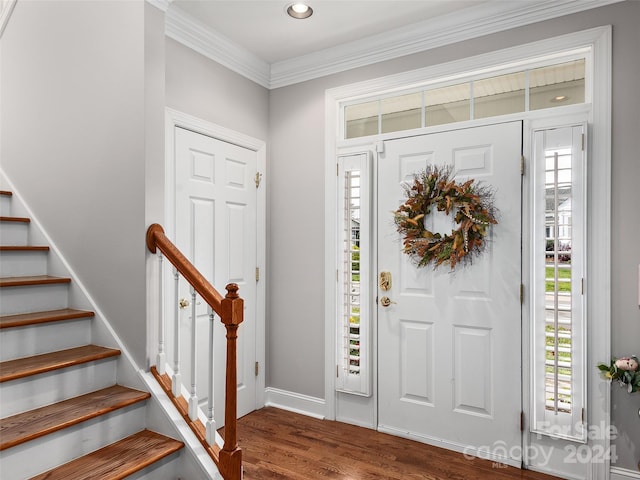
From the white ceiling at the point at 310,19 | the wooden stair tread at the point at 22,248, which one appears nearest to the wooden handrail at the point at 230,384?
the wooden stair tread at the point at 22,248

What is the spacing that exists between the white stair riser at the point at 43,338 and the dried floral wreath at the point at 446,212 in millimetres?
1986

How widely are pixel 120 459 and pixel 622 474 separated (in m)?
2.50

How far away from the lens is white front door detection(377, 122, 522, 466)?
260cm

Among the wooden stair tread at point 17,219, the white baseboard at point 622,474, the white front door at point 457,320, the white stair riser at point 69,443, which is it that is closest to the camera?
the white stair riser at point 69,443

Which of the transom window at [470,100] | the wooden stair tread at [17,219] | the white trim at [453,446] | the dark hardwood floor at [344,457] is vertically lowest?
the dark hardwood floor at [344,457]

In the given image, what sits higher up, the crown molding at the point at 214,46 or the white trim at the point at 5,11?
the white trim at the point at 5,11

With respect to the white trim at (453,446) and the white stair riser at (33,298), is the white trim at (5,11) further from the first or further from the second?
the white trim at (453,446)

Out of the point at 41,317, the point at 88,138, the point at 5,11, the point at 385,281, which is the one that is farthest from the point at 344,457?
the point at 5,11

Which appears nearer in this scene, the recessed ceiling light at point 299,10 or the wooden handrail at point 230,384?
the wooden handrail at point 230,384

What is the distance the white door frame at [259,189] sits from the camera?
2691 millimetres

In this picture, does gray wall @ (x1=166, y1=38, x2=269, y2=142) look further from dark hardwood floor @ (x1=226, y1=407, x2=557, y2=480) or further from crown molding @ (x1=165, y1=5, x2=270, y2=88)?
dark hardwood floor @ (x1=226, y1=407, x2=557, y2=480)

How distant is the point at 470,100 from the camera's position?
9.24 ft

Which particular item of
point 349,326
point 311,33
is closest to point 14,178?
point 311,33

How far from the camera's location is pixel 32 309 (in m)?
2.25
